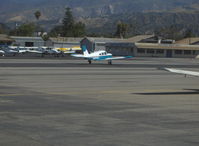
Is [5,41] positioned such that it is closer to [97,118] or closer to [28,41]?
[28,41]

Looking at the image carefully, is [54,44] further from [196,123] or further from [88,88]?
[196,123]

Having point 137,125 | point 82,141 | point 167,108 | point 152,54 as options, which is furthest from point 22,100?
point 152,54

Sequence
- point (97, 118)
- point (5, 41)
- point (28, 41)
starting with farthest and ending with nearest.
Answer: point (28, 41), point (5, 41), point (97, 118)

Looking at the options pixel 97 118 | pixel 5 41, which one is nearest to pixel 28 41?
pixel 5 41

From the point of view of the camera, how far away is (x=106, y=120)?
20281mm

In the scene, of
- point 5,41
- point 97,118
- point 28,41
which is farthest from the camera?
point 28,41

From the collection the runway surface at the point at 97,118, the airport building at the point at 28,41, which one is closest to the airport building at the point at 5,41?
the airport building at the point at 28,41

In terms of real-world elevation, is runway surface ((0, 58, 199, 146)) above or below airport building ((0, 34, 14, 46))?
below

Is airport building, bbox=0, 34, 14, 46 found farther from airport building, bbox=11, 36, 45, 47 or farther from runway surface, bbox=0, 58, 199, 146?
runway surface, bbox=0, 58, 199, 146

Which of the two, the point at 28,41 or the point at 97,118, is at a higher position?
the point at 28,41

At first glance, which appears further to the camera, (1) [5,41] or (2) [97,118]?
(1) [5,41]

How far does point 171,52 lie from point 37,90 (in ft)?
416

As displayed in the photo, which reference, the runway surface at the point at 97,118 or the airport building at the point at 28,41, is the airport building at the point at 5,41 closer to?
the airport building at the point at 28,41

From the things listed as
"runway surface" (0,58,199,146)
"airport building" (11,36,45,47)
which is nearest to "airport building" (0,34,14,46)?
Answer: "airport building" (11,36,45,47)
